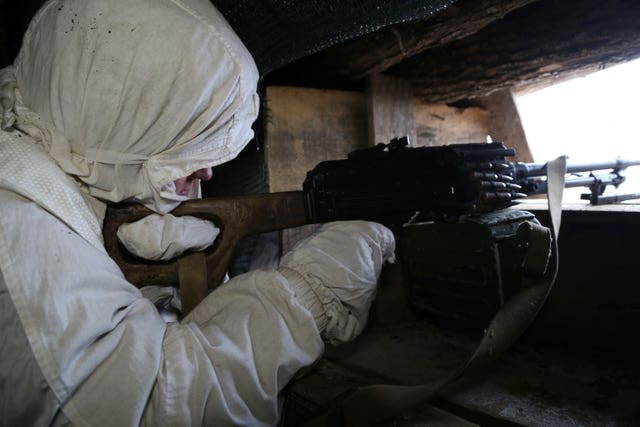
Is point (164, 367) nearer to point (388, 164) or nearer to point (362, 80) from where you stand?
point (388, 164)

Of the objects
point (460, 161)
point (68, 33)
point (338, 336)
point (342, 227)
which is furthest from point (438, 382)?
point (68, 33)

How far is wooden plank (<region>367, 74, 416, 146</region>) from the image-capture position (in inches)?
72.1

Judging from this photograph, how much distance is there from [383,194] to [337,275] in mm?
319

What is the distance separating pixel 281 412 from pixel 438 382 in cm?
35

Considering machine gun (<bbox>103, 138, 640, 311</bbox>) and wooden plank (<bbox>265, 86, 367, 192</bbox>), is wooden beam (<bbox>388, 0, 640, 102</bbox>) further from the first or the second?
machine gun (<bbox>103, 138, 640, 311</bbox>)

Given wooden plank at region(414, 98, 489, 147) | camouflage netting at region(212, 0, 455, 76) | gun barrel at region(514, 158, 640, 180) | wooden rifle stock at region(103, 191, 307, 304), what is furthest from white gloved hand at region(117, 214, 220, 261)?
wooden plank at region(414, 98, 489, 147)

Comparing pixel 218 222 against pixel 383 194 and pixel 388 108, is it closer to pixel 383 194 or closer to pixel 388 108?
pixel 383 194

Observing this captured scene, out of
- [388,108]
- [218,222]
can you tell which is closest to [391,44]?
[388,108]

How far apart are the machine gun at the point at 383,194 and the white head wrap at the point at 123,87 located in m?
0.23

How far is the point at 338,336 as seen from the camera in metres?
0.88

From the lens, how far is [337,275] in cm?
87

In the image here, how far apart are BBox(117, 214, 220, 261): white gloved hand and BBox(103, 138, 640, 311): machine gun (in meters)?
0.07

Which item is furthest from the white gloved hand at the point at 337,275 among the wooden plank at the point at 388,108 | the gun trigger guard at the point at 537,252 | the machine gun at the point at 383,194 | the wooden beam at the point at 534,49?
the wooden beam at the point at 534,49

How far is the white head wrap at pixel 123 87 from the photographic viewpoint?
0.74 metres
